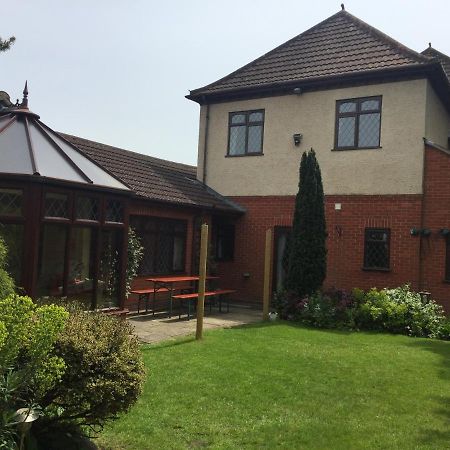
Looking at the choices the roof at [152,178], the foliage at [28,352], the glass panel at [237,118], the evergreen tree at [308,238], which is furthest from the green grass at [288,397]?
the glass panel at [237,118]

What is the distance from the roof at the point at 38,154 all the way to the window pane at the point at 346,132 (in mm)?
7369

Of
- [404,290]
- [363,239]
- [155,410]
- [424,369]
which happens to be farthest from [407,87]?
[155,410]

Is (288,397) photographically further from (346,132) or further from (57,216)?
(346,132)

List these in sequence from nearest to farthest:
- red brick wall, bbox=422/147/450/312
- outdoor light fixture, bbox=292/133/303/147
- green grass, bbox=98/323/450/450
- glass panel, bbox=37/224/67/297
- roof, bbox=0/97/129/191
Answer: green grass, bbox=98/323/450/450 < roof, bbox=0/97/129/191 < glass panel, bbox=37/224/67/297 < red brick wall, bbox=422/147/450/312 < outdoor light fixture, bbox=292/133/303/147

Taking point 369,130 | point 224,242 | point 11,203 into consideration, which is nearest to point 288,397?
point 11,203

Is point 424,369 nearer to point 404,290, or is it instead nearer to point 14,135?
point 404,290

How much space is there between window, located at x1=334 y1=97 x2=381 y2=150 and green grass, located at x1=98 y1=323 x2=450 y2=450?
Result: 20.8 ft

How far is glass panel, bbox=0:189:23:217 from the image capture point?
25.3 ft

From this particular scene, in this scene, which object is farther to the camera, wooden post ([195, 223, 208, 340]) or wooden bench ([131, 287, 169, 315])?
wooden bench ([131, 287, 169, 315])

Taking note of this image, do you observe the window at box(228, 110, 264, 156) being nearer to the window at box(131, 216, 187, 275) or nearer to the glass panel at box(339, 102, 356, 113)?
the glass panel at box(339, 102, 356, 113)

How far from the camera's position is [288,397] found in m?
6.09

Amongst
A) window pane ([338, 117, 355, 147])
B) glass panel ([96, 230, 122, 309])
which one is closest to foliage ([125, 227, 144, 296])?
glass panel ([96, 230, 122, 309])

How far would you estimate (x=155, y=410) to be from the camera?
545 cm

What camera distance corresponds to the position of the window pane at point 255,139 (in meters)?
15.7
